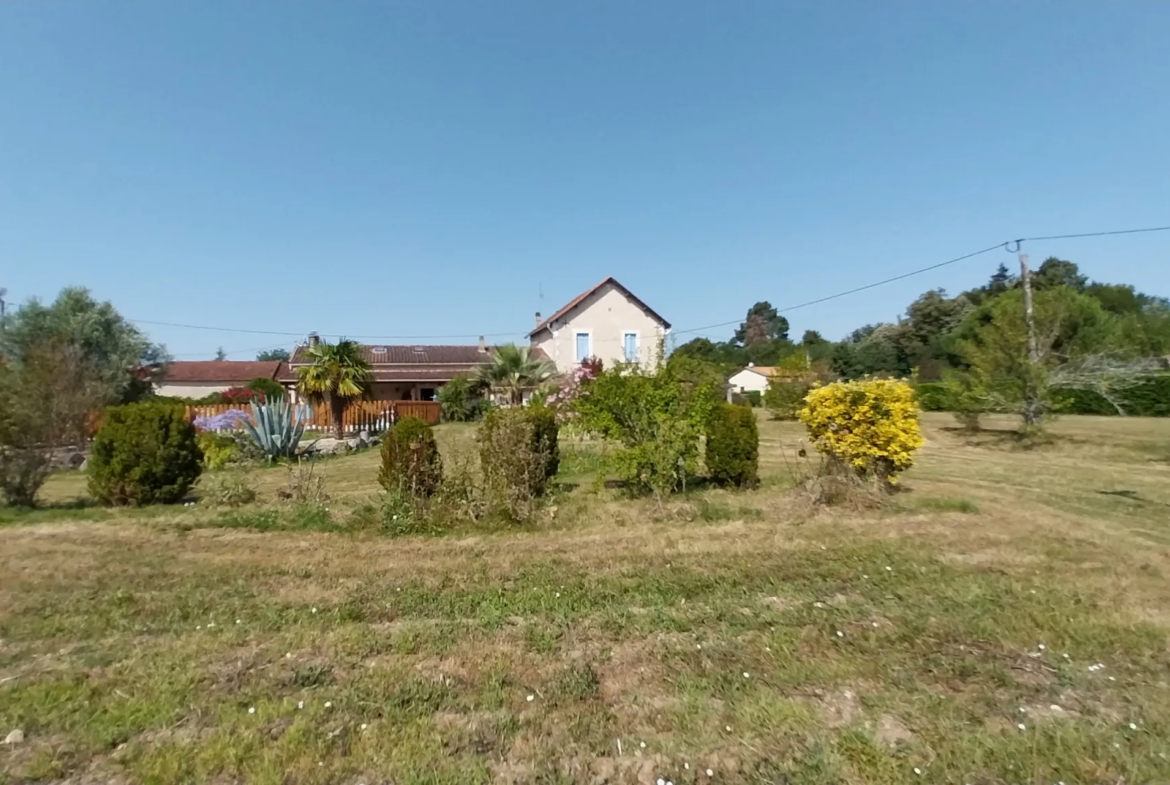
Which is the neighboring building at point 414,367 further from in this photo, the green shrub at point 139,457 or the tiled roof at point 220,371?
the green shrub at point 139,457

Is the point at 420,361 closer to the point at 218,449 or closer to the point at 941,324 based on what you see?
A: the point at 218,449

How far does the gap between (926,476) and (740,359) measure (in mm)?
90225

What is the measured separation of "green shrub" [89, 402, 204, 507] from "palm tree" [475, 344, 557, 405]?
17.2m

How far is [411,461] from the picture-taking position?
9195 mm

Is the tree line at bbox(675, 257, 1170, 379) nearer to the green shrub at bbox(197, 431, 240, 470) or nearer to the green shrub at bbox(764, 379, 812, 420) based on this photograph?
the green shrub at bbox(764, 379, 812, 420)

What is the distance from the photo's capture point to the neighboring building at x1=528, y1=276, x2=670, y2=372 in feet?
124

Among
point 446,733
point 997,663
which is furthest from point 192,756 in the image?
point 997,663

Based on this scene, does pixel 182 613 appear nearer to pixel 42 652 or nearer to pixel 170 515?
pixel 42 652

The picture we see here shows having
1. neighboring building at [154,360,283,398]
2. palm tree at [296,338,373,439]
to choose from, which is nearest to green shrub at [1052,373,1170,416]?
palm tree at [296,338,373,439]

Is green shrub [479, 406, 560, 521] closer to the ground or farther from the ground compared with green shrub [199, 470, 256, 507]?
farther from the ground

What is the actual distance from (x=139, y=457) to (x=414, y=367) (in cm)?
3167

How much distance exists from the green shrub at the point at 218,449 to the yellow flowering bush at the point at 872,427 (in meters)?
13.2

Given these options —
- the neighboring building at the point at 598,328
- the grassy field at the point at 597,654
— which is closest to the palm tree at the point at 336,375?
the neighboring building at the point at 598,328

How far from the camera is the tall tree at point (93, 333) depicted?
2825 cm
